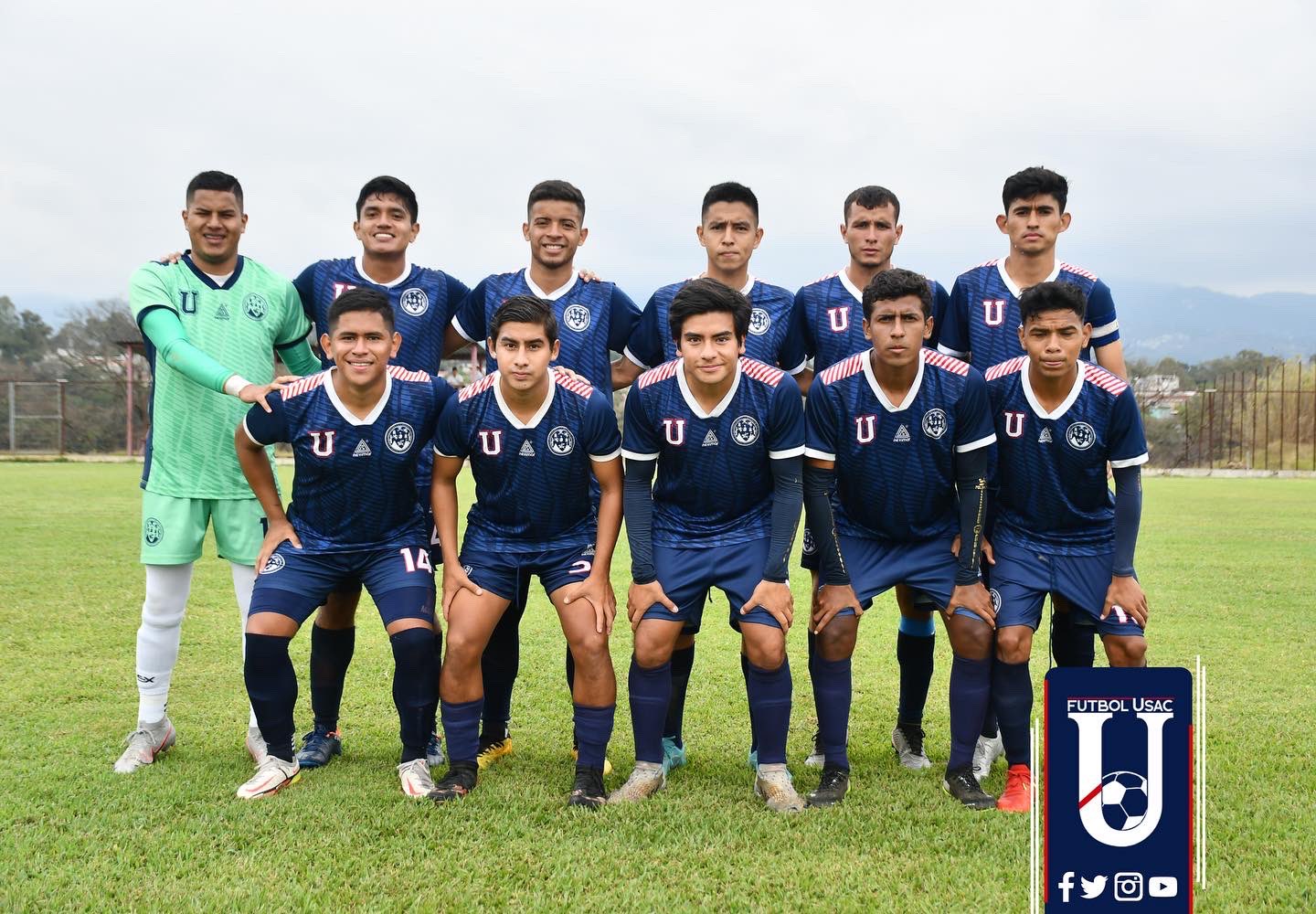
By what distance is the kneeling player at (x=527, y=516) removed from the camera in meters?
3.63

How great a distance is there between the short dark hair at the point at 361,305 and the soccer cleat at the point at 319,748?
5.38ft

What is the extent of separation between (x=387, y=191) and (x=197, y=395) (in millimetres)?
1146

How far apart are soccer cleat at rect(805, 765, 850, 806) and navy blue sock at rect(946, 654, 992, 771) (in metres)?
0.40

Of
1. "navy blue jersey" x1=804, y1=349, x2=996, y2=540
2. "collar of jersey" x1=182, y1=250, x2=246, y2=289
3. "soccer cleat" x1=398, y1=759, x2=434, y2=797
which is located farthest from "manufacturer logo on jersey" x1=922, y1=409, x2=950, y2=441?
"collar of jersey" x1=182, y1=250, x2=246, y2=289

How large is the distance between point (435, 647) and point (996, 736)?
7.78 feet

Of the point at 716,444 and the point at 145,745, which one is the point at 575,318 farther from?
the point at 145,745

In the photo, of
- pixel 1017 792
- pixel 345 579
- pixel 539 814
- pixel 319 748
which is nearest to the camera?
pixel 539 814

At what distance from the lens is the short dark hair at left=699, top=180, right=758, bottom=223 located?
162 inches

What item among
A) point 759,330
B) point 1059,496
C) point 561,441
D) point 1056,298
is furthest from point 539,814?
point 1056,298

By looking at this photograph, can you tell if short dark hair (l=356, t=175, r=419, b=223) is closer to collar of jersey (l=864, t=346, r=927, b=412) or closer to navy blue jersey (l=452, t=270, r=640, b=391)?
navy blue jersey (l=452, t=270, r=640, b=391)

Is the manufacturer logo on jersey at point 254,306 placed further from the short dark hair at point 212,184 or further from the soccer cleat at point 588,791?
the soccer cleat at point 588,791

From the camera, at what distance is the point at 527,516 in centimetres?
379

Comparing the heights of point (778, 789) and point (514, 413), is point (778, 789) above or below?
below

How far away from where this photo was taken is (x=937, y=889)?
111 inches
